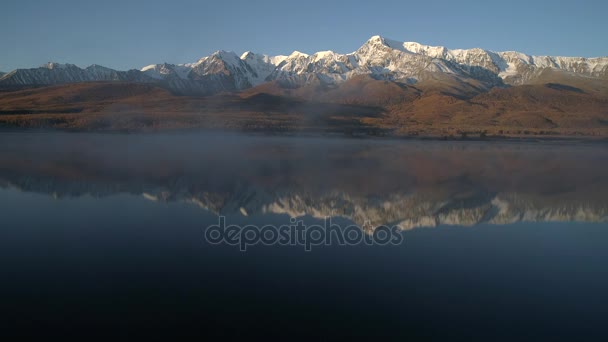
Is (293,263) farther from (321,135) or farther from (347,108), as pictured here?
(347,108)

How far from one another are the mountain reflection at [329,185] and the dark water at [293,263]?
150 mm

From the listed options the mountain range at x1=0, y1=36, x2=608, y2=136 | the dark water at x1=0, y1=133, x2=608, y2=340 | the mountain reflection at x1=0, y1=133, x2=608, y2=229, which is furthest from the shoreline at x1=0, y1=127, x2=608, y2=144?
the dark water at x1=0, y1=133, x2=608, y2=340

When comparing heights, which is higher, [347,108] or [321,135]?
[347,108]

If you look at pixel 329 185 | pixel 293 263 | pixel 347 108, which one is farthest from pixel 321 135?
pixel 347 108

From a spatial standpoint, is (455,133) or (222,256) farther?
(455,133)

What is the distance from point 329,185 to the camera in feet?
61.1

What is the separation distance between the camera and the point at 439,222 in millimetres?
13227

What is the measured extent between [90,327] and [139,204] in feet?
26.6

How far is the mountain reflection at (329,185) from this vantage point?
47.5 ft

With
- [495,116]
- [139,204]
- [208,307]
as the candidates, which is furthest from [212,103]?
[208,307]

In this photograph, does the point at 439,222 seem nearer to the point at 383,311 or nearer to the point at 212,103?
the point at 383,311

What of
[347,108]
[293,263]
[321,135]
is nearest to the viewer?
[293,263]

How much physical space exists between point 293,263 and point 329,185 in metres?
9.87

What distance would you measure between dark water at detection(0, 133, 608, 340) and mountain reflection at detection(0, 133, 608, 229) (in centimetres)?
15
